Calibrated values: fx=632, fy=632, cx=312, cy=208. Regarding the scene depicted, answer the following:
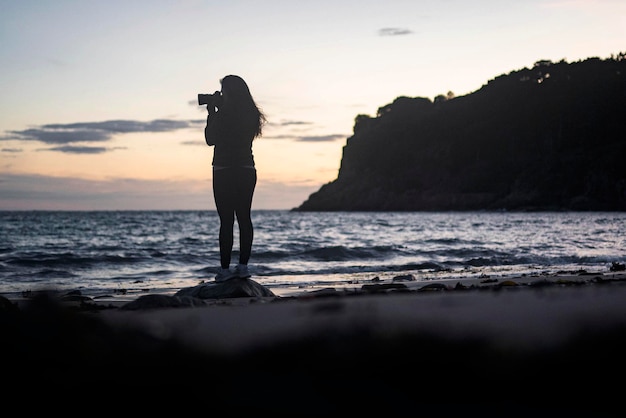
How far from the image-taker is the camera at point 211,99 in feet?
20.2

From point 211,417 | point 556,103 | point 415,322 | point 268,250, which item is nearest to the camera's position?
point 211,417

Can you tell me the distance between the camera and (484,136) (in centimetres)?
10119

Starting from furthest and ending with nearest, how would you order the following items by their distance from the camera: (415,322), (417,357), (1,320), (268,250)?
1. (268,250)
2. (415,322)
3. (1,320)
4. (417,357)

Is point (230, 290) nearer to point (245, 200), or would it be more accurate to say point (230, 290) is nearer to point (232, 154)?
point (245, 200)

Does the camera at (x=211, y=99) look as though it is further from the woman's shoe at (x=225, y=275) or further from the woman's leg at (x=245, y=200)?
the woman's shoe at (x=225, y=275)

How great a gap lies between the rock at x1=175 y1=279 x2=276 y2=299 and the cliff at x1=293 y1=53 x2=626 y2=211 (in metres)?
80.3

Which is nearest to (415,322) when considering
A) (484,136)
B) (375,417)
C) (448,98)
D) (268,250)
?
(375,417)

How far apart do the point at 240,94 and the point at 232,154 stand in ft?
2.01

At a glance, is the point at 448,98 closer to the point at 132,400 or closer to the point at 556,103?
the point at 556,103

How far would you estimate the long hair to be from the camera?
242 inches

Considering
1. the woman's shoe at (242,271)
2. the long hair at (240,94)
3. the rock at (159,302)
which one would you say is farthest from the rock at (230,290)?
the rock at (159,302)

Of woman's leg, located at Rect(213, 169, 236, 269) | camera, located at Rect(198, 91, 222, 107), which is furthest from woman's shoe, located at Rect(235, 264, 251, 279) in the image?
camera, located at Rect(198, 91, 222, 107)

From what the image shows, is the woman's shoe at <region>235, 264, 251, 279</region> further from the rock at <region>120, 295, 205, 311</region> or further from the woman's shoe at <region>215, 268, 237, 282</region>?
the rock at <region>120, 295, 205, 311</region>

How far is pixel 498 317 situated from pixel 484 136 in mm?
103500
